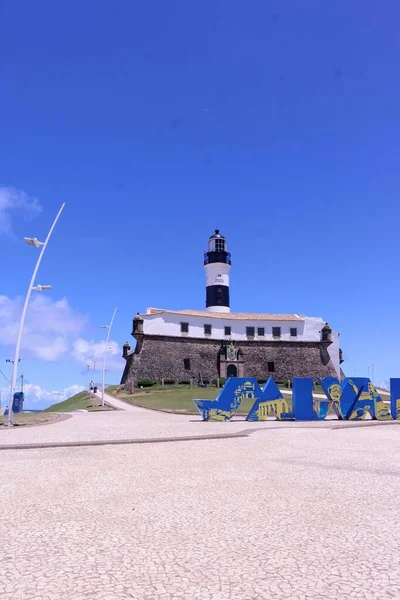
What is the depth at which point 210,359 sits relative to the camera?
59.3 metres

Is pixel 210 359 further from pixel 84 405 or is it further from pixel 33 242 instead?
pixel 33 242

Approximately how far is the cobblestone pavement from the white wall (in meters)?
46.2

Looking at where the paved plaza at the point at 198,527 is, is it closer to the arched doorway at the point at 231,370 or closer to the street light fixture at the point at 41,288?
the street light fixture at the point at 41,288

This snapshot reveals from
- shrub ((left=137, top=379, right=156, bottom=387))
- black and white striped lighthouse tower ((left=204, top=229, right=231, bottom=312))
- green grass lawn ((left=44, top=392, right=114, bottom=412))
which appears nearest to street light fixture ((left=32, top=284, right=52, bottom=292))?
green grass lawn ((left=44, top=392, right=114, bottom=412))

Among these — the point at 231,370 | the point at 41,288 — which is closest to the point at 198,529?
the point at 41,288

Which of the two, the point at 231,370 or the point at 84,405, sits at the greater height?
the point at 231,370

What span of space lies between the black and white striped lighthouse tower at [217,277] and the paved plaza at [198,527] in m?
57.0

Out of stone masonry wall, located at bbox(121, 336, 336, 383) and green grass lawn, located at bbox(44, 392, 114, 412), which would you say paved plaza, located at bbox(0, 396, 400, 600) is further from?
stone masonry wall, located at bbox(121, 336, 336, 383)

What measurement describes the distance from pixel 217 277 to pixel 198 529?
63207 millimetres

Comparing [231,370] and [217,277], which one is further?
[217,277]

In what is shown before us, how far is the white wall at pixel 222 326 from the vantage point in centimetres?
5712

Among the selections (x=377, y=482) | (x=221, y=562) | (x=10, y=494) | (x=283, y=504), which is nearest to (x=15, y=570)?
(x=221, y=562)

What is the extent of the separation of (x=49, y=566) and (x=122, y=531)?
4.03 feet

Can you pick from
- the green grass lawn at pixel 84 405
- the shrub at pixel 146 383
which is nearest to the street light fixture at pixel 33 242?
the green grass lawn at pixel 84 405
